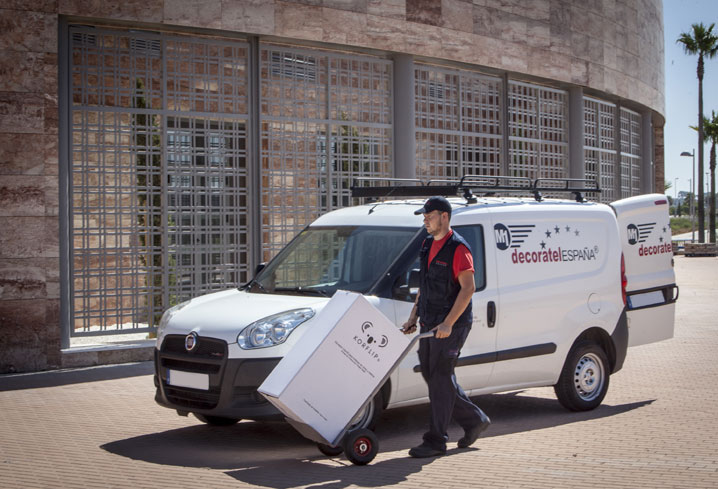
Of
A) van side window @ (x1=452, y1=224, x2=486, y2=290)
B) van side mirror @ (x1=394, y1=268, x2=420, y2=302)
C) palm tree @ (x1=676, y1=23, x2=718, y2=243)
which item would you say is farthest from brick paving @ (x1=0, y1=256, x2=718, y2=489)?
palm tree @ (x1=676, y1=23, x2=718, y2=243)

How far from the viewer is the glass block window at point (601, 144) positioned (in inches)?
809

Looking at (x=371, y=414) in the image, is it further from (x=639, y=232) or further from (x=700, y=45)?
(x=700, y=45)

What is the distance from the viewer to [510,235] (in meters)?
8.51

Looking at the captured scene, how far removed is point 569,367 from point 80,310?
249 inches

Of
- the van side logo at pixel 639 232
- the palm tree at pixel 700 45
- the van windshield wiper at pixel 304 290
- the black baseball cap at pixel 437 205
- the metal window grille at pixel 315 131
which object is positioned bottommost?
the van windshield wiper at pixel 304 290

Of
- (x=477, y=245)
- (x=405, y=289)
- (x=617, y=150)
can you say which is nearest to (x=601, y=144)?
(x=617, y=150)

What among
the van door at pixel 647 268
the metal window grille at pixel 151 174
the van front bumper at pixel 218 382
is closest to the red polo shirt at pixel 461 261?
the van front bumper at pixel 218 382

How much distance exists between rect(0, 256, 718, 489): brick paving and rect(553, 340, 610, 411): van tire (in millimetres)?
145

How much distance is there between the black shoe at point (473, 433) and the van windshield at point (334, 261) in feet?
4.37

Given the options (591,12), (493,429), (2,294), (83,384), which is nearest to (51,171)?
(2,294)

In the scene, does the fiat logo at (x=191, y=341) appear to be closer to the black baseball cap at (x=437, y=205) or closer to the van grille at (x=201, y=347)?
the van grille at (x=201, y=347)

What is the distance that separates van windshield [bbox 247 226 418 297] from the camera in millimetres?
7840

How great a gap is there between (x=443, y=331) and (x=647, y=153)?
18.9 m

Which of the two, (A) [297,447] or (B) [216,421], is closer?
(A) [297,447]
